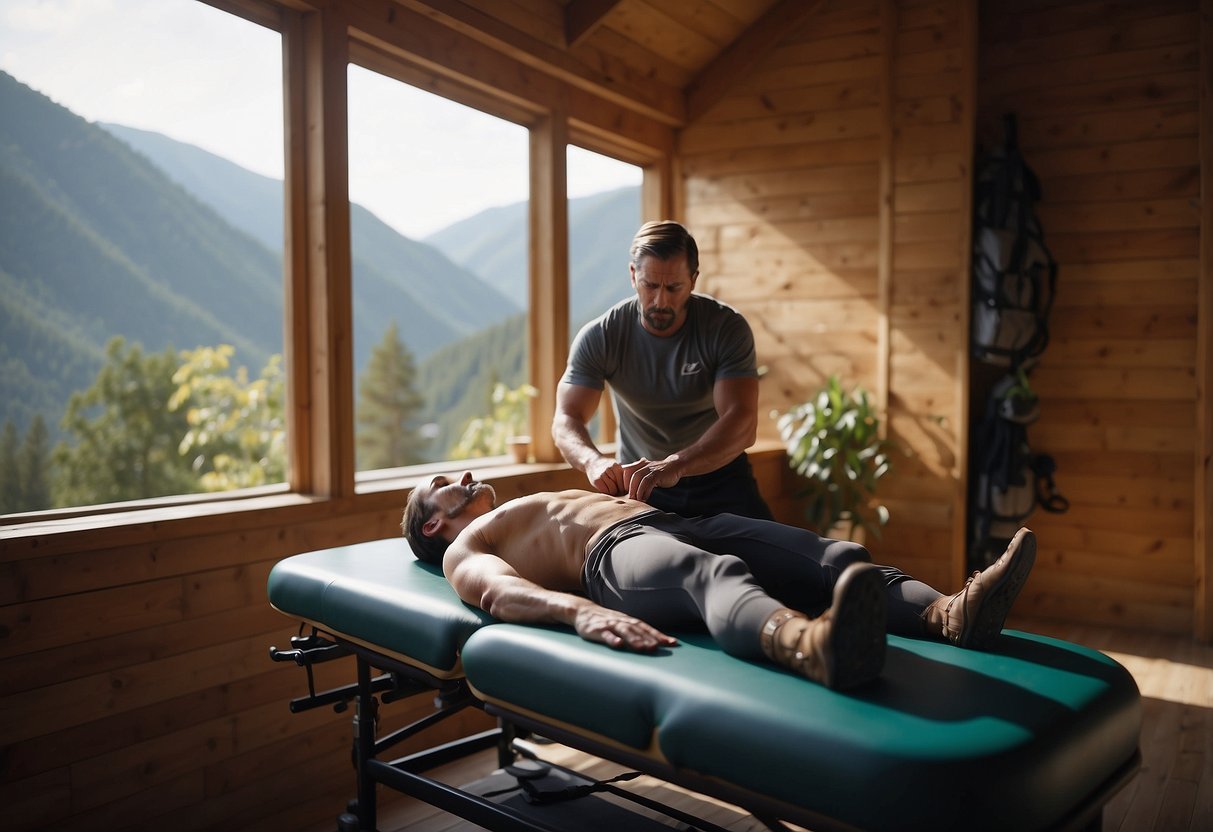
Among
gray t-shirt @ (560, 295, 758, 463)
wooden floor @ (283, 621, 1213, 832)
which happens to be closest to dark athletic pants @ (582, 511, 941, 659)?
gray t-shirt @ (560, 295, 758, 463)

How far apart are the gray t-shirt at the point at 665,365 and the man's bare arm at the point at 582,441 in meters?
0.03

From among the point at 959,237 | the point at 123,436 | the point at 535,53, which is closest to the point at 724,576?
the point at 123,436

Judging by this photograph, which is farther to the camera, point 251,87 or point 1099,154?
point 1099,154

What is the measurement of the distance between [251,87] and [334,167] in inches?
12.2

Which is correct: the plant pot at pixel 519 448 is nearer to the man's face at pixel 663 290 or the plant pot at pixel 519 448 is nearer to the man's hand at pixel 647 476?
the man's face at pixel 663 290

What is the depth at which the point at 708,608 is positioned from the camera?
1486mm

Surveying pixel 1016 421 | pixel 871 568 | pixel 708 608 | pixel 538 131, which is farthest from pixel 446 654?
pixel 1016 421

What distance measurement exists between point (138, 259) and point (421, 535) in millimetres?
1080

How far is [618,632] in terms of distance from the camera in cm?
145

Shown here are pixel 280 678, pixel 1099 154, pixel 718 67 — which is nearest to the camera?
pixel 280 678

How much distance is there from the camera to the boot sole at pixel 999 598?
4.83ft

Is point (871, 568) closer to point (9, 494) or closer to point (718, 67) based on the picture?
point (9, 494)

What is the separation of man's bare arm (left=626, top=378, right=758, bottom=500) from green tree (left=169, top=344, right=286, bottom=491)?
3.94 ft

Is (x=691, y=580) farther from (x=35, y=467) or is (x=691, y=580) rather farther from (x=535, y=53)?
(x=535, y=53)
